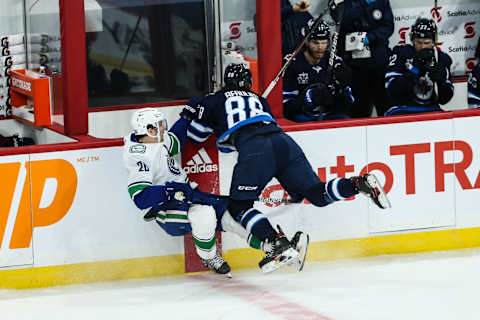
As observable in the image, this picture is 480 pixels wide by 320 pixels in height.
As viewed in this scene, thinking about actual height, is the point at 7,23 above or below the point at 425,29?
above

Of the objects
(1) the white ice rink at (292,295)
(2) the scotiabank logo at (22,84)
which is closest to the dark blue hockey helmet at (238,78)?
(1) the white ice rink at (292,295)

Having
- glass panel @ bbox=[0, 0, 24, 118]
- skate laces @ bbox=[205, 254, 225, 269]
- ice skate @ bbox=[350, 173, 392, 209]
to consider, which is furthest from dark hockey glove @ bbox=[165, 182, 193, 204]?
glass panel @ bbox=[0, 0, 24, 118]

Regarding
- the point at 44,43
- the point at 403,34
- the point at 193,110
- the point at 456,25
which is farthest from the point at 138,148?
the point at 456,25

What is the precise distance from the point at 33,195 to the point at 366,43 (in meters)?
2.44

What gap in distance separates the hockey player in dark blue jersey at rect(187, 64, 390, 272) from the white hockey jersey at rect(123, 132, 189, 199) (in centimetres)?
17

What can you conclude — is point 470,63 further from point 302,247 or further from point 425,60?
point 302,247

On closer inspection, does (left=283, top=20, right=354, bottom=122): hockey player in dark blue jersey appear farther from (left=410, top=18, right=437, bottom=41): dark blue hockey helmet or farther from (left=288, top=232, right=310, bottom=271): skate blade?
(left=288, top=232, right=310, bottom=271): skate blade

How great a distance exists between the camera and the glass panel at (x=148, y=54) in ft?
23.4

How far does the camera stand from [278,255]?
531 cm

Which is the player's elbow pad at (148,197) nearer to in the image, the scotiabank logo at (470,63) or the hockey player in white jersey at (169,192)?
the hockey player in white jersey at (169,192)

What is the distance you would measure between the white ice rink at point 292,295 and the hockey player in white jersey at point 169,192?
10.0 inches

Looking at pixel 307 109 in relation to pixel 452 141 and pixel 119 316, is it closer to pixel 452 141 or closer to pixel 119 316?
pixel 452 141

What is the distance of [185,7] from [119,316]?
2.75m

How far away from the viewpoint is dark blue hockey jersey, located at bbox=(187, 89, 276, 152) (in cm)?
560
